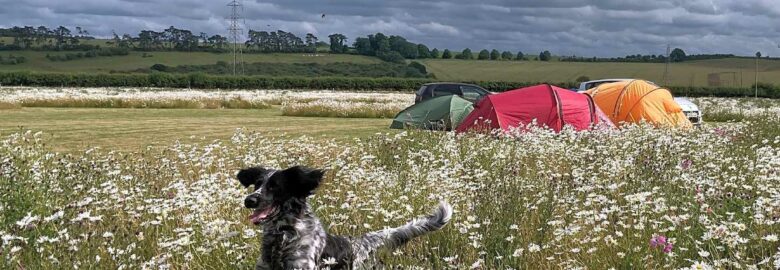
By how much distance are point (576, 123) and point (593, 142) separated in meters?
7.51

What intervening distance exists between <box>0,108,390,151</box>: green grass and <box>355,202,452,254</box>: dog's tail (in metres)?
13.2

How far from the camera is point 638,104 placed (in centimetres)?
2066

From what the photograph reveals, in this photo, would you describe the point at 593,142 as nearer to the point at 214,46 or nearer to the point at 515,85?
the point at 515,85

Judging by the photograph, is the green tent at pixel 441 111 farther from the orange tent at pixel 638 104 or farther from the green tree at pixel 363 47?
the green tree at pixel 363 47

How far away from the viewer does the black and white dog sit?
16.1 feet

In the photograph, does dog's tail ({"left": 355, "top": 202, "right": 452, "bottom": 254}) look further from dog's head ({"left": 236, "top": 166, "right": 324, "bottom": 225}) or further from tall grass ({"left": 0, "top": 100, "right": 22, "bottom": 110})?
tall grass ({"left": 0, "top": 100, "right": 22, "bottom": 110})

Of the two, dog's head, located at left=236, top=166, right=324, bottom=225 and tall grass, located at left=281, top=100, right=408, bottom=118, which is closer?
dog's head, located at left=236, top=166, right=324, bottom=225

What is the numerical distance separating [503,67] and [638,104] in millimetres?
93073

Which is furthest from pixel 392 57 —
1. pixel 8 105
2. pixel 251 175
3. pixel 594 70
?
pixel 251 175

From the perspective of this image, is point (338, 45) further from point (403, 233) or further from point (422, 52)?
point (403, 233)

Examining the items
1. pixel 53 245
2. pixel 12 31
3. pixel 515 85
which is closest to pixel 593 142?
pixel 53 245

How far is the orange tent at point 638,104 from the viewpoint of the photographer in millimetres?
20547

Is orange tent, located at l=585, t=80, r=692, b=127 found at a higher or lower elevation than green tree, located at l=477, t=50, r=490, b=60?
lower

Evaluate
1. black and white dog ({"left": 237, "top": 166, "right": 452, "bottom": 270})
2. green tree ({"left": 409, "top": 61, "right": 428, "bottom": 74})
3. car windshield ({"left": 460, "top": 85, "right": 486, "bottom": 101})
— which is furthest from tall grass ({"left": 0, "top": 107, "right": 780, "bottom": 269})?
green tree ({"left": 409, "top": 61, "right": 428, "bottom": 74})
